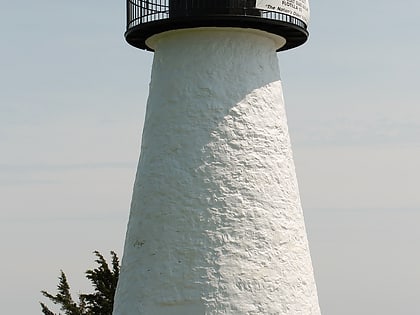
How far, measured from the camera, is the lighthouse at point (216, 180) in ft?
43.8

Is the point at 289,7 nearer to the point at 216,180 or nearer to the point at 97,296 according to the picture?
the point at 216,180

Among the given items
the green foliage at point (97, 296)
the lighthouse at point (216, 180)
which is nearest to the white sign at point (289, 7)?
the lighthouse at point (216, 180)

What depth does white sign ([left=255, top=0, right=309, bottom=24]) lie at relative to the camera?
13891 mm

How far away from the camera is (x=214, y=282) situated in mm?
13273

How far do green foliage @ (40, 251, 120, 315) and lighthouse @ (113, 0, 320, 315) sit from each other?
9.63 metres

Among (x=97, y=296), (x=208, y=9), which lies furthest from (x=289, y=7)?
(x=97, y=296)

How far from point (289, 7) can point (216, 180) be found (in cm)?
277

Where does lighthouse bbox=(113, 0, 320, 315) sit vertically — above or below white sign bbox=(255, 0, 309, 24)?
below

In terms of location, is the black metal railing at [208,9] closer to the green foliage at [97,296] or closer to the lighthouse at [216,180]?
the lighthouse at [216,180]

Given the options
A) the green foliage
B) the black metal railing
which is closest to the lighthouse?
the black metal railing

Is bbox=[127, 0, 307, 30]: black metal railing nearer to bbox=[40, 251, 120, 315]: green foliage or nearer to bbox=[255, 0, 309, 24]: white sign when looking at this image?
bbox=[255, 0, 309, 24]: white sign

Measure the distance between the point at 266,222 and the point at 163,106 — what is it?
221 cm

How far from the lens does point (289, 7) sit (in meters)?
14.2

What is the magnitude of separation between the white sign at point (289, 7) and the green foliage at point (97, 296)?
10905 millimetres
